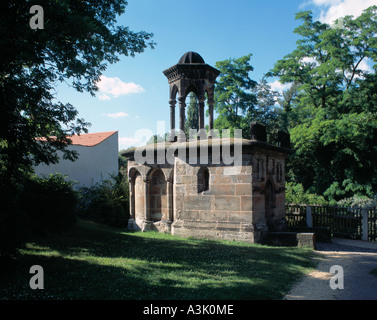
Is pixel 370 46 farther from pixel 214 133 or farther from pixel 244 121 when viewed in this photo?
pixel 214 133

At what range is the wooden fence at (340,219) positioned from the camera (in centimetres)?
1179

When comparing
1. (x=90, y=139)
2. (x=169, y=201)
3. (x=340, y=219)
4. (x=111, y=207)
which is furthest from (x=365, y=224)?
(x=90, y=139)

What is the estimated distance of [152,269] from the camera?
239 inches

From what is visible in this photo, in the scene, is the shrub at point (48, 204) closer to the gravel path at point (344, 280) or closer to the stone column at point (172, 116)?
the stone column at point (172, 116)

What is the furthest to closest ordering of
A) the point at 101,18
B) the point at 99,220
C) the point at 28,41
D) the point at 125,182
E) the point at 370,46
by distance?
the point at 370,46 < the point at 125,182 < the point at 99,220 < the point at 101,18 < the point at 28,41

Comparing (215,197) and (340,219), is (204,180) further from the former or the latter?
(340,219)

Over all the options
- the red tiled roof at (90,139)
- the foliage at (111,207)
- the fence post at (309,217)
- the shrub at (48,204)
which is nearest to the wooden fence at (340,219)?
the fence post at (309,217)

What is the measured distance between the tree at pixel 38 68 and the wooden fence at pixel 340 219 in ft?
32.5

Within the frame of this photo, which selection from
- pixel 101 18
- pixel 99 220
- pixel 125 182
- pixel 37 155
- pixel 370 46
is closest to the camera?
pixel 37 155

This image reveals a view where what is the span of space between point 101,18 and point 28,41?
348 centimetres

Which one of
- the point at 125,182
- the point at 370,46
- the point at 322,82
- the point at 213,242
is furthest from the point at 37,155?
the point at 370,46

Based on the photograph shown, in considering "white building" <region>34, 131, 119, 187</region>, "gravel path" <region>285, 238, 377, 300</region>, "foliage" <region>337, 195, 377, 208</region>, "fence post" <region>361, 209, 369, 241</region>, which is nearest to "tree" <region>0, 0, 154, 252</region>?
"gravel path" <region>285, 238, 377, 300</region>

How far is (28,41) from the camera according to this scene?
5.77 m

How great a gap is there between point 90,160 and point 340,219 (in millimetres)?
14695
